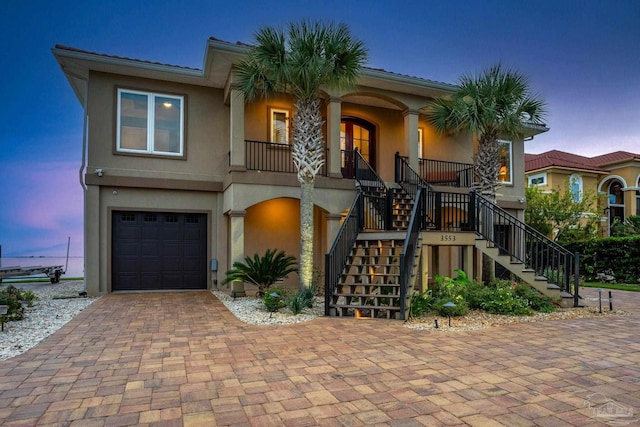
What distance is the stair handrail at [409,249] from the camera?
7491 millimetres

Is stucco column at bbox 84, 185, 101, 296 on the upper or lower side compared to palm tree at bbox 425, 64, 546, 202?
lower

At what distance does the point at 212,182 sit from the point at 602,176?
27096 mm

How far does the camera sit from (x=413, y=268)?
8.44 m

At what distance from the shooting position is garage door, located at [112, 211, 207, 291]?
37.8ft

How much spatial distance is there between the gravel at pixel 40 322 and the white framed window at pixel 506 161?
15.1 m

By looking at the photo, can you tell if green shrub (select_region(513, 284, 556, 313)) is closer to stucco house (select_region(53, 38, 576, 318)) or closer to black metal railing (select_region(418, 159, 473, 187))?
stucco house (select_region(53, 38, 576, 318))

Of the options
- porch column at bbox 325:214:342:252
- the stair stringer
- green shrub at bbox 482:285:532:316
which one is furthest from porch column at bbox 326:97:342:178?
green shrub at bbox 482:285:532:316

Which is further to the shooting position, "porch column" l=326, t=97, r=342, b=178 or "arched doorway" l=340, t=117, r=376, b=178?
"arched doorway" l=340, t=117, r=376, b=178

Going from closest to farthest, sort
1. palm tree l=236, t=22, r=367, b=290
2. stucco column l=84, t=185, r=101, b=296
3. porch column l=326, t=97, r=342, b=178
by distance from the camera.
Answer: palm tree l=236, t=22, r=367, b=290 < stucco column l=84, t=185, r=101, b=296 < porch column l=326, t=97, r=342, b=178

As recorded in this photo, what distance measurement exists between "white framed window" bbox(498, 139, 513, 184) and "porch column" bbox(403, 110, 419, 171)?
17.3 ft

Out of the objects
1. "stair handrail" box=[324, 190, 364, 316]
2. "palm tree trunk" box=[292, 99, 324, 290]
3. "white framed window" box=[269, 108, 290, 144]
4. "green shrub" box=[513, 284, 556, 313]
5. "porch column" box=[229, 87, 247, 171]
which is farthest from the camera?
"white framed window" box=[269, 108, 290, 144]

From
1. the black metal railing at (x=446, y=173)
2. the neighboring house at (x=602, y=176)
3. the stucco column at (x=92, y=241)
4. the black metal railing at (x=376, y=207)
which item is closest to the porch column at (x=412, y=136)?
the black metal railing at (x=446, y=173)

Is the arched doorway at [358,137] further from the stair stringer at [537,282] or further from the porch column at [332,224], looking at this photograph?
the stair stringer at [537,282]

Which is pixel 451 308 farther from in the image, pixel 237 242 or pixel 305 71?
pixel 305 71
